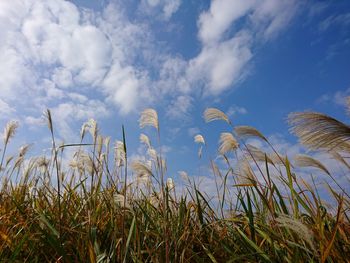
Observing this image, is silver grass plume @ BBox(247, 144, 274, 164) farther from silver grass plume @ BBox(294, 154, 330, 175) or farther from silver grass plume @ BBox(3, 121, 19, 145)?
silver grass plume @ BBox(3, 121, 19, 145)

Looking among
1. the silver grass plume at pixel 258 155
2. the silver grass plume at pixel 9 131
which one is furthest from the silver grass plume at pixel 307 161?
the silver grass plume at pixel 9 131

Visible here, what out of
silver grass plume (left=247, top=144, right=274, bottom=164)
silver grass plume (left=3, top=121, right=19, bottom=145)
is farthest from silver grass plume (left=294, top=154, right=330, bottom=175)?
silver grass plume (left=3, top=121, right=19, bottom=145)

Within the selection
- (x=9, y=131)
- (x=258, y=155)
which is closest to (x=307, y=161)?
(x=258, y=155)

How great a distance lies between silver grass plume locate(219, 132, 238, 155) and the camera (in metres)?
3.97

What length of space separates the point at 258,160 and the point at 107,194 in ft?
6.01

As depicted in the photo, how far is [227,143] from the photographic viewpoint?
Result: 158 inches

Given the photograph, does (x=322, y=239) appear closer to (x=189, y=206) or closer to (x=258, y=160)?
(x=258, y=160)

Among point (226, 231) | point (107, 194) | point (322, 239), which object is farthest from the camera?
point (107, 194)

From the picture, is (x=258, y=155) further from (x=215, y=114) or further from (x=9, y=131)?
(x=9, y=131)

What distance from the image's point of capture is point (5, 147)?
16.9ft

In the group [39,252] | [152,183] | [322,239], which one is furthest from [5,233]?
[322,239]

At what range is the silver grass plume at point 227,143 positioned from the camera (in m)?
3.97

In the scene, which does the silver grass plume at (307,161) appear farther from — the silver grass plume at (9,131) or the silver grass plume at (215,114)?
the silver grass plume at (9,131)

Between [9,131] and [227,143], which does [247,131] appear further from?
[9,131]
